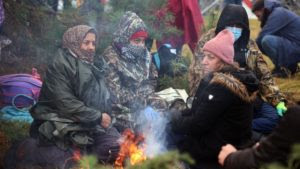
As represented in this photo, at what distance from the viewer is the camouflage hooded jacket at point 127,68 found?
622 cm

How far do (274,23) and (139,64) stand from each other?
3919mm

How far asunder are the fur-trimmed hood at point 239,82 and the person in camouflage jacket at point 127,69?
1.57 meters

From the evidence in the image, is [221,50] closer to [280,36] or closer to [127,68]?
[127,68]

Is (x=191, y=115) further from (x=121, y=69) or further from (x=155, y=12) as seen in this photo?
(x=155, y=12)

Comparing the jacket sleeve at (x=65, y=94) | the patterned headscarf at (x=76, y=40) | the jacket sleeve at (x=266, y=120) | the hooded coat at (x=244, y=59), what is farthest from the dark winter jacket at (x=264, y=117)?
the patterned headscarf at (x=76, y=40)

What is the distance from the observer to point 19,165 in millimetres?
5512

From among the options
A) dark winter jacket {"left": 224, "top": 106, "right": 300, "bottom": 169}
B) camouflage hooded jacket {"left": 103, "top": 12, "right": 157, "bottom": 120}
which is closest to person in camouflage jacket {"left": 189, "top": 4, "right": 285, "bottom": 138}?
camouflage hooded jacket {"left": 103, "top": 12, "right": 157, "bottom": 120}

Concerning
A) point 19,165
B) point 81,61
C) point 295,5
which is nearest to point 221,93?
point 81,61

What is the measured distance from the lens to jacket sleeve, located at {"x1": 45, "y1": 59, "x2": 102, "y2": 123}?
553cm

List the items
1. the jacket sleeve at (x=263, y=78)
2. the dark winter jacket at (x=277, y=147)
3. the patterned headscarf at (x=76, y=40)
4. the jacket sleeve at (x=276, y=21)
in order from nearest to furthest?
1. the dark winter jacket at (x=277, y=147)
2. the patterned headscarf at (x=76, y=40)
3. the jacket sleeve at (x=263, y=78)
4. the jacket sleeve at (x=276, y=21)

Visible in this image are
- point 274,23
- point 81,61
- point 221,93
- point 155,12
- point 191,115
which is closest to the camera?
point 221,93

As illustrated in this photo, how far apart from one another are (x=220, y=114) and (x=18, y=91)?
2.29m

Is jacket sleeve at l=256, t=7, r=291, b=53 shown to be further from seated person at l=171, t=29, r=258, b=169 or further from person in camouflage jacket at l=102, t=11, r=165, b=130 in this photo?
seated person at l=171, t=29, r=258, b=169

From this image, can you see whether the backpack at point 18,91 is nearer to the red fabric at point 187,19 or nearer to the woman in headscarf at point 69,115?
the woman in headscarf at point 69,115
